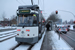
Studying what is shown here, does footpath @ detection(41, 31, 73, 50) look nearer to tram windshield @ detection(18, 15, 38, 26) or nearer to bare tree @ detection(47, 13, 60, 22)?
tram windshield @ detection(18, 15, 38, 26)

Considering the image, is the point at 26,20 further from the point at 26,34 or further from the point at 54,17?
the point at 54,17

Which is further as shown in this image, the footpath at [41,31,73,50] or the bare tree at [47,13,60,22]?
the bare tree at [47,13,60,22]

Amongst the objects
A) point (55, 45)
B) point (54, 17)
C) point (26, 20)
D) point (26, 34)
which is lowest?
point (55, 45)

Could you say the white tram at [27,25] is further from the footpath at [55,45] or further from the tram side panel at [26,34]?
the footpath at [55,45]

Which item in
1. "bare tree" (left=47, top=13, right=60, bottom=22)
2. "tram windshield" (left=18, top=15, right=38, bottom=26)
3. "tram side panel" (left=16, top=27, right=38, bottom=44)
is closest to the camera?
"tram side panel" (left=16, top=27, right=38, bottom=44)

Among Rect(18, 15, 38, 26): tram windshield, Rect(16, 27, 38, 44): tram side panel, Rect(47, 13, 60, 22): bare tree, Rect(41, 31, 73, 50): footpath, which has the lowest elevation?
Rect(41, 31, 73, 50): footpath

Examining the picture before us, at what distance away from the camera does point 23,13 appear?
7.25 m

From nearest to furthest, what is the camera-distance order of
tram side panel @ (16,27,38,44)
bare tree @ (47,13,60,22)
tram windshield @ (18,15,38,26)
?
tram side panel @ (16,27,38,44)
tram windshield @ (18,15,38,26)
bare tree @ (47,13,60,22)

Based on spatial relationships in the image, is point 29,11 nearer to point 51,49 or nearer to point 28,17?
point 28,17

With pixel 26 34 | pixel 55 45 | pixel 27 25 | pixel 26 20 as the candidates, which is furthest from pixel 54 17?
pixel 26 34

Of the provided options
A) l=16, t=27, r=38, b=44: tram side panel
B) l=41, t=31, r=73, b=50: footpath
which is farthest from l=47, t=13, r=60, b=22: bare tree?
l=16, t=27, r=38, b=44: tram side panel

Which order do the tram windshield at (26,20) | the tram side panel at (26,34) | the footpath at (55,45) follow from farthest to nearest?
1. the tram windshield at (26,20)
2. the tram side panel at (26,34)
3. the footpath at (55,45)

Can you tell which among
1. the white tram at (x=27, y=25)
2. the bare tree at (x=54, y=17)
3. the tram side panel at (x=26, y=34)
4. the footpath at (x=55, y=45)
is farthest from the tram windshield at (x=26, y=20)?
the bare tree at (x=54, y=17)

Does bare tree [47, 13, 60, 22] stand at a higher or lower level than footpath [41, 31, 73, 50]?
higher
